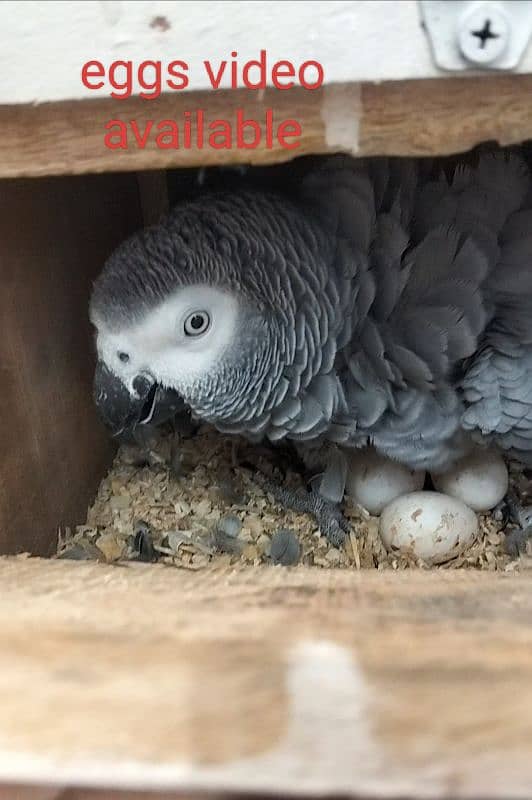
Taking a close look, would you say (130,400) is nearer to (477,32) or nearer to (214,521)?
(214,521)

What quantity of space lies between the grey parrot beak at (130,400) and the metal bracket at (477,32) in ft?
1.86

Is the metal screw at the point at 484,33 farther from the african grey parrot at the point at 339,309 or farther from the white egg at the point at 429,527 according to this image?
the white egg at the point at 429,527

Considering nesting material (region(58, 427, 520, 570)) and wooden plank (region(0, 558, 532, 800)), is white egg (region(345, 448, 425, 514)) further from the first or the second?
wooden plank (region(0, 558, 532, 800))

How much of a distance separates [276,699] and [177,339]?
574 mm

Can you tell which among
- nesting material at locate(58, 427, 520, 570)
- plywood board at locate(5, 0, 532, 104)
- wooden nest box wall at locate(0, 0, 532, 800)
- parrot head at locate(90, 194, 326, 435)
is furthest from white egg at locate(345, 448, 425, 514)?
plywood board at locate(5, 0, 532, 104)

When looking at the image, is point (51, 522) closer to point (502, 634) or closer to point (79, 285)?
point (79, 285)

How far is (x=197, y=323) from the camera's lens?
0.96 meters

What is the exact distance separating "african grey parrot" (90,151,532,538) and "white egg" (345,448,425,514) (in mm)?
175

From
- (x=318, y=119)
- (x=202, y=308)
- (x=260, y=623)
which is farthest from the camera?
(x=202, y=308)

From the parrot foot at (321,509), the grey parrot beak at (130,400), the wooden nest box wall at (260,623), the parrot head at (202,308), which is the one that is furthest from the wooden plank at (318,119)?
the parrot foot at (321,509)

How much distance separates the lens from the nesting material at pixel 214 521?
1.28 metres

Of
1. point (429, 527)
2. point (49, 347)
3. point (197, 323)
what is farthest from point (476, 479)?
point (49, 347)

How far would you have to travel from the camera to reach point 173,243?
3.14 ft

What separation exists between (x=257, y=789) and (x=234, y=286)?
0.63 metres
